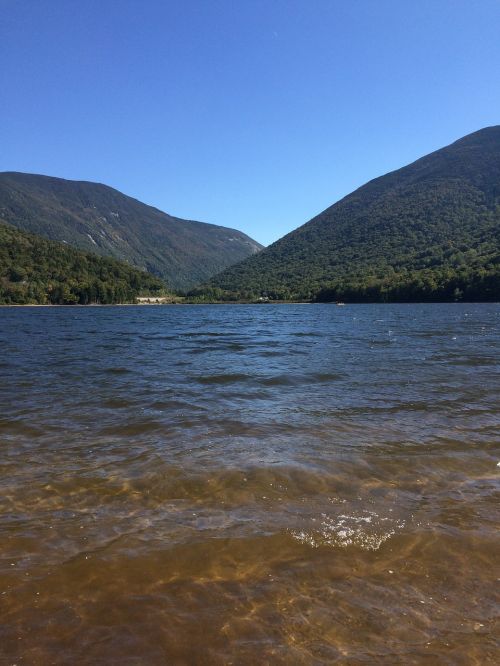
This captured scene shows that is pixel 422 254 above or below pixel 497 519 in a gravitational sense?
above

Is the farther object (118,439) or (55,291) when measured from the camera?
(55,291)

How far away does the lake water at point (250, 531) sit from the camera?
3510mm

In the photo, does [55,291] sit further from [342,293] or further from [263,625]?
[263,625]

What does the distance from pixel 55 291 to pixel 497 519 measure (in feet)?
650

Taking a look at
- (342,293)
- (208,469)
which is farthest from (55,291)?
(208,469)

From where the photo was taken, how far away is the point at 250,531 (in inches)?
207

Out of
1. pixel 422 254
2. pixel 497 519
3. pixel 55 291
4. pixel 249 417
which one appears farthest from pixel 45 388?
pixel 422 254

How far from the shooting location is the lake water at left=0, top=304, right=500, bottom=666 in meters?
3.51

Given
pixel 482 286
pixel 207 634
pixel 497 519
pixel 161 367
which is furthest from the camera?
pixel 482 286

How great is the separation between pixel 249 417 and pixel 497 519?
19.7ft

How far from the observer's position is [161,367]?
19094mm

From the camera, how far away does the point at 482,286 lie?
12850 centimetres

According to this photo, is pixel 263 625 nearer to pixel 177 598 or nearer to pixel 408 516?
pixel 177 598

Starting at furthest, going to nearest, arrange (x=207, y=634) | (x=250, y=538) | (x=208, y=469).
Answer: (x=208, y=469) < (x=250, y=538) < (x=207, y=634)
